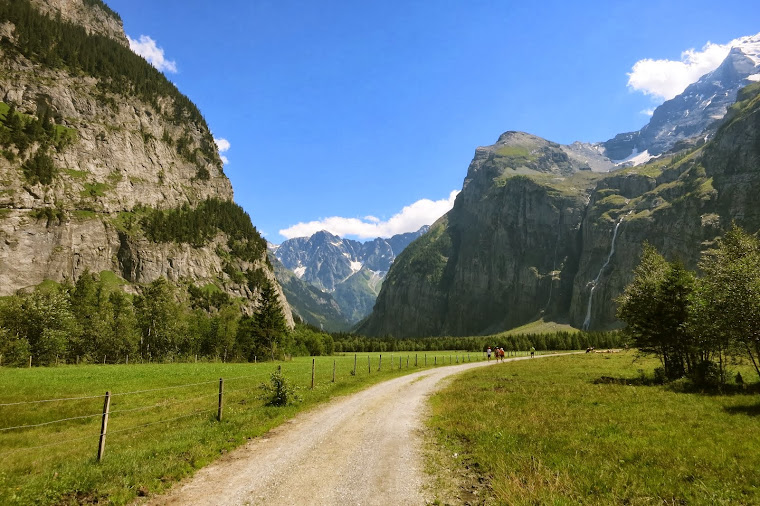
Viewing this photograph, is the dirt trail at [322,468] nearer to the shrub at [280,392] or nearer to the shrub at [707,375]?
the shrub at [280,392]

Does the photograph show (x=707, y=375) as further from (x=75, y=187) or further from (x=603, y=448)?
(x=75, y=187)

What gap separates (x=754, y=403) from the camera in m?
19.5

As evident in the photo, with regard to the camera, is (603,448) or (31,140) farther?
(31,140)

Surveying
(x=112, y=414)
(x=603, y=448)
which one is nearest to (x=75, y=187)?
(x=112, y=414)

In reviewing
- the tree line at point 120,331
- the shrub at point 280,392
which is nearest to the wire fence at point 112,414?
the shrub at point 280,392

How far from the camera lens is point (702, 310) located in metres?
23.7

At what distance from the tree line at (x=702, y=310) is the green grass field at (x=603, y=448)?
3.66m

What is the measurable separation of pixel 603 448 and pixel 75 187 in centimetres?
20258

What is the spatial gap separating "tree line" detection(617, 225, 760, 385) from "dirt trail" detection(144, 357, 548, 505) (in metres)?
20.3

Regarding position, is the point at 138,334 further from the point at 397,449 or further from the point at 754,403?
the point at 754,403

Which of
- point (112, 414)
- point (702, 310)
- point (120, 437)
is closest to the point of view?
point (120, 437)

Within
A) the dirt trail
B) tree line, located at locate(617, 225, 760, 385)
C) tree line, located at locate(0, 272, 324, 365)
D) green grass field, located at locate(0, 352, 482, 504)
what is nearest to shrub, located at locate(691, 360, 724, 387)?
tree line, located at locate(617, 225, 760, 385)

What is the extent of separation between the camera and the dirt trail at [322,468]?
9219 millimetres

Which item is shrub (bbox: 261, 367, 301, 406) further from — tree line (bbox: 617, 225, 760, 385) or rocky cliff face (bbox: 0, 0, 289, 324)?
rocky cliff face (bbox: 0, 0, 289, 324)
